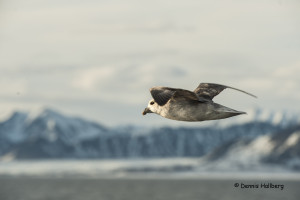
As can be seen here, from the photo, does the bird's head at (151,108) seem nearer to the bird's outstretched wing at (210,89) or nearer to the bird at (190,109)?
the bird at (190,109)

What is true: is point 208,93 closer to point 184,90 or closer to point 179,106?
point 179,106

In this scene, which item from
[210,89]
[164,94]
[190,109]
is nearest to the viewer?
[164,94]

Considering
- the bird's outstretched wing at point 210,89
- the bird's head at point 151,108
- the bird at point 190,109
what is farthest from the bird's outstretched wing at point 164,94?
the bird's outstretched wing at point 210,89

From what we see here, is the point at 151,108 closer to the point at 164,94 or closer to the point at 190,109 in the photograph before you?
the point at 190,109

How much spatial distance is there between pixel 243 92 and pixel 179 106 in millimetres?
3259

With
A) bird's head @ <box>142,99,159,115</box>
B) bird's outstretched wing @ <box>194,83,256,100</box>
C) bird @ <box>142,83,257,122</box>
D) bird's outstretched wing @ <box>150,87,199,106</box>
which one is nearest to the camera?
bird's outstretched wing @ <box>150,87,199,106</box>

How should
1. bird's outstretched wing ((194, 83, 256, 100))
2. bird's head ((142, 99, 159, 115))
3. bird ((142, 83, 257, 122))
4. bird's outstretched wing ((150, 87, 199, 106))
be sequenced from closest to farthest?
bird's outstretched wing ((150, 87, 199, 106))
bird ((142, 83, 257, 122))
bird's head ((142, 99, 159, 115))
bird's outstretched wing ((194, 83, 256, 100))

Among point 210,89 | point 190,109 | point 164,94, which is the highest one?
point 210,89

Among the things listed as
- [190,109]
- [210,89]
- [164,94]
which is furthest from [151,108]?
[164,94]

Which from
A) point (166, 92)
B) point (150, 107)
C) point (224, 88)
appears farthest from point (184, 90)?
point (224, 88)

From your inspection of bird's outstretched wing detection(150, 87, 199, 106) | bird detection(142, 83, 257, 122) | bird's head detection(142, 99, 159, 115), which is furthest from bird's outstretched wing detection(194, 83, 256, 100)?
bird's outstretched wing detection(150, 87, 199, 106)

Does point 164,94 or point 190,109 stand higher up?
point 164,94

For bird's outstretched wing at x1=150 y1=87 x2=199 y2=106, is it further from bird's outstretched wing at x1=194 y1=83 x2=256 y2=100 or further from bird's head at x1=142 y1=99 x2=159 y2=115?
bird's outstretched wing at x1=194 y1=83 x2=256 y2=100

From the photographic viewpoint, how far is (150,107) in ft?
86.7
